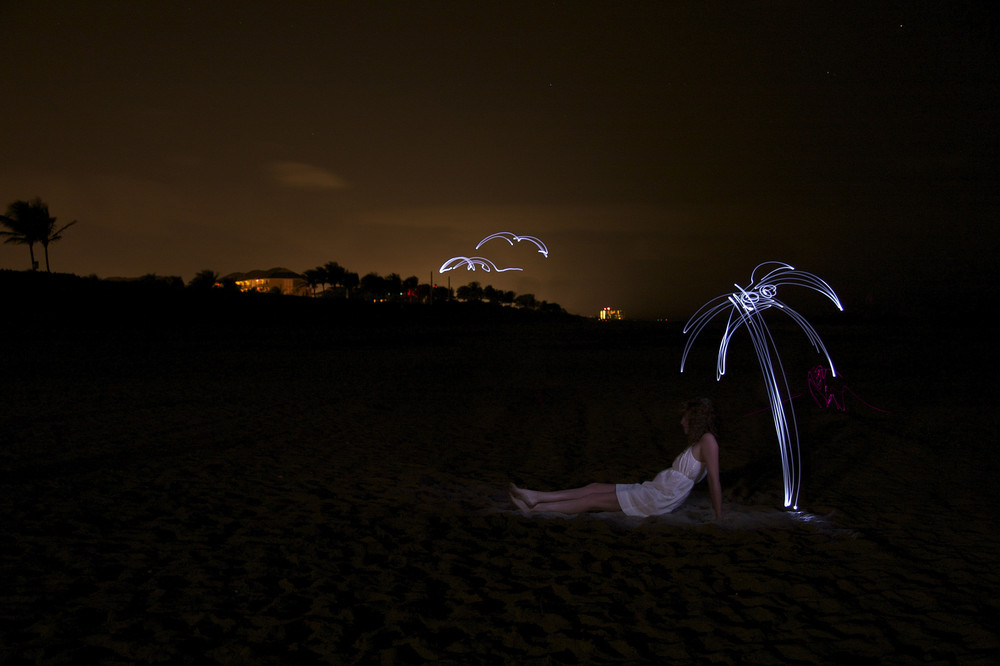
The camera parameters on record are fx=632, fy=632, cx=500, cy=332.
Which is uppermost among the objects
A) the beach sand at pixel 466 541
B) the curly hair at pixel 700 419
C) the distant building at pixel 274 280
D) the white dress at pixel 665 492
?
the distant building at pixel 274 280

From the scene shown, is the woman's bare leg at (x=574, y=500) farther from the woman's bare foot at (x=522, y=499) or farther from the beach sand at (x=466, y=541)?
the beach sand at (x=466, y=541)

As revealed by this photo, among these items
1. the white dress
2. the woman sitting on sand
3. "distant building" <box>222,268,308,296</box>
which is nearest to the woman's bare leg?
the woman sitting on sand

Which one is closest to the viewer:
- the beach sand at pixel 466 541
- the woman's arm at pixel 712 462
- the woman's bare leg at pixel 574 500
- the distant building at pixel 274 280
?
the beach sand at pixel 466 541

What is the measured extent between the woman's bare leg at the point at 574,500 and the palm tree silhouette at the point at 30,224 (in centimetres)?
5783

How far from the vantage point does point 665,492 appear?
591 cm

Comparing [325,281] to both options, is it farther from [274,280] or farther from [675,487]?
[675,487]

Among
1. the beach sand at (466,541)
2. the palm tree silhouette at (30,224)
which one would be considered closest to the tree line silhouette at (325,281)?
the palm tree silhouette at (30,224)

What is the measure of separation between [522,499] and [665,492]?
1.40 m

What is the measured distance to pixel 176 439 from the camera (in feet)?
32.1

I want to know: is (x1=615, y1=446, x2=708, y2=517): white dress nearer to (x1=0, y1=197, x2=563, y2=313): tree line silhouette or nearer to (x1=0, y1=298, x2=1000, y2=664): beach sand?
(x1=0, y1=298, x2=1000, y2=664): beach sand

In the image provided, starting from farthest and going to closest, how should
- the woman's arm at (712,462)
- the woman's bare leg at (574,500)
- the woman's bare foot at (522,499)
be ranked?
the woman's bare foot at (522,499)
the woman's bare leg at (574,500)
the woman's arm at (712,462)

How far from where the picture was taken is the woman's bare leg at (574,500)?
19.6 ft

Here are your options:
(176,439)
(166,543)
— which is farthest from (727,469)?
(176,439)

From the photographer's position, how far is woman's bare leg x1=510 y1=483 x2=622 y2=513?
5973 mm
